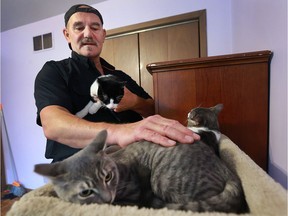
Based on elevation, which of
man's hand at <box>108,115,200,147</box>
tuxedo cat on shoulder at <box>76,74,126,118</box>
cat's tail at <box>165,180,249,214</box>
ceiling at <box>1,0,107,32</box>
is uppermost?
ceiling at <box>1,0,107,32</box>

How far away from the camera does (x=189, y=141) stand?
53 cm

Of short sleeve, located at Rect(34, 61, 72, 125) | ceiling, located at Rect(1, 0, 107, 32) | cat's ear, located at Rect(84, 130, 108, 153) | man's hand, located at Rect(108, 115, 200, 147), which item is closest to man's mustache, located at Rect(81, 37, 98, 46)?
short sleeve, located at Rect(34, 61, 72, 125)

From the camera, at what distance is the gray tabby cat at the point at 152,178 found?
1.29 feet

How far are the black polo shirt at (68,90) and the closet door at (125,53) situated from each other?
94cm

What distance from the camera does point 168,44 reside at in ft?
5.91

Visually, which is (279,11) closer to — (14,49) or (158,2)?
(158,2)

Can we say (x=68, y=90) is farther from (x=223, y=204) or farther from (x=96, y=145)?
(x=223, y=204)

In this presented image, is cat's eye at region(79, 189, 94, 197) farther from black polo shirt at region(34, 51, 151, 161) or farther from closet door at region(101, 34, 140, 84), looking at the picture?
closet door at region(101, 34, 140, 84)

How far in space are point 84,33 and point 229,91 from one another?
2.45ft

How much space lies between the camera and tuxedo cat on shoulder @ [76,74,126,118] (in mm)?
897

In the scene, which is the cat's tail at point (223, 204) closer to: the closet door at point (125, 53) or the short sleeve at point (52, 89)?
the short sleeve at point (52, 89)

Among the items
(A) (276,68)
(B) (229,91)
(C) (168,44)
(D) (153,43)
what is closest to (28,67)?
(D) (153,43)

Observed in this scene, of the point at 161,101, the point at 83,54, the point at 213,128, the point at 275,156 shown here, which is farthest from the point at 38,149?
the point at 275,156

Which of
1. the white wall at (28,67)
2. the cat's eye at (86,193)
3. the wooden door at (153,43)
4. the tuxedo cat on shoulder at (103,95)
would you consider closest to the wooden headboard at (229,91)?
the tuxedo cat on shoulder at (103,95)
